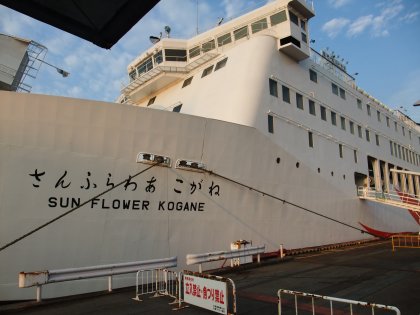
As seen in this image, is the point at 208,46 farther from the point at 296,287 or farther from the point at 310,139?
the point at 296,287

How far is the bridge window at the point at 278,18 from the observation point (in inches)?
692

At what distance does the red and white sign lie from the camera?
6.50 m

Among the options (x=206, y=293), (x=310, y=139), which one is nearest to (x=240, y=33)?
(x=310, y=139)

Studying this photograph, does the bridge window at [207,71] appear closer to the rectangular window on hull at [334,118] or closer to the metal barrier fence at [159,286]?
the rectangular window on hull at [334,118]

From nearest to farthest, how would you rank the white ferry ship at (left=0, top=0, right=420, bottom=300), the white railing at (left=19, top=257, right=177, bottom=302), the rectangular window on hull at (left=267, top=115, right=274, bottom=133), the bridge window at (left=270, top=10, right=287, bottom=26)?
1. the white railing at (left=19, top=257, right=177, bottom=302)
2. the white ferry ship at (left=0, top=0, right=420, bottom=300)
3. the rectangular window on hull at (left=267, top=115, right=274, bottom=133)
4. the bridge window at (left=270, top=10, right=287, bottom=26)

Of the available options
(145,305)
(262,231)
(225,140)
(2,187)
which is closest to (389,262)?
(262,231)

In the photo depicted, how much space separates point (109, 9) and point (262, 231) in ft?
40.4

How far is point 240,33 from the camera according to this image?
61.5 ft

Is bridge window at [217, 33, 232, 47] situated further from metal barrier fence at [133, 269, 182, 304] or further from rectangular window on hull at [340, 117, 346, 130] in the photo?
metal barrier fence at [133, 269, 182, 304]

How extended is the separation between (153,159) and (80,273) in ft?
12.8

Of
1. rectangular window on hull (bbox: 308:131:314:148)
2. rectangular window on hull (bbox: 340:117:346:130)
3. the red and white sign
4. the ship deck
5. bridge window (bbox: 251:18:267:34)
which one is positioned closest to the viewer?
the red and white sign

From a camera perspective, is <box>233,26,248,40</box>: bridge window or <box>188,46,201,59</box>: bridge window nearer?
<box>233,26,248,40</box>: bridge window

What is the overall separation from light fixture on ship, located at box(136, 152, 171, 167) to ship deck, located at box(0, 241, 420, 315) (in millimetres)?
3682

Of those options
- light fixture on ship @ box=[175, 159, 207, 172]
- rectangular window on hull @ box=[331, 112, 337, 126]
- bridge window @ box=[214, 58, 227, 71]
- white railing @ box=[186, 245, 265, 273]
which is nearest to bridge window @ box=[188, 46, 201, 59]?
bridge window @ box=[214, 58, 227, 71]
